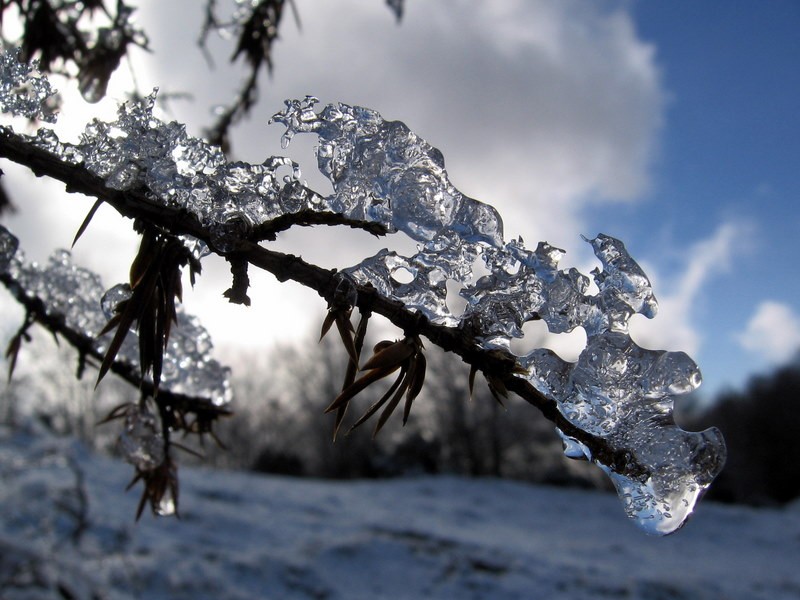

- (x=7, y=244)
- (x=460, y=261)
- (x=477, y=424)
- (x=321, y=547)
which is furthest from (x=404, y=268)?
(x=477, y=424)

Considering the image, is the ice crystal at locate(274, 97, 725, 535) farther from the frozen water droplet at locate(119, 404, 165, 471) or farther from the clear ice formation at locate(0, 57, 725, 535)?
the frozen water droplet at locate(119, 404, 165, 471)

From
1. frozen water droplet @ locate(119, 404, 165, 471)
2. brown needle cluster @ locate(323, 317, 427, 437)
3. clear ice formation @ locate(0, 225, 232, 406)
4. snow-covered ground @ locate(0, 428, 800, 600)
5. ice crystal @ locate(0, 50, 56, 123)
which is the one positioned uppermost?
ice crystal @ locate(0, 50, 56, 123)

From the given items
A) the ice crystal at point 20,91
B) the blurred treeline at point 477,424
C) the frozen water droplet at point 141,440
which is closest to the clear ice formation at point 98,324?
the frozen water droplet at point 141,440

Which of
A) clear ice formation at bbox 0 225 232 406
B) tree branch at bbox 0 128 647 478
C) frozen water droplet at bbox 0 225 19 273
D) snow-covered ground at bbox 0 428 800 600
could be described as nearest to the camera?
tree branch at bbox 0 128 647 478

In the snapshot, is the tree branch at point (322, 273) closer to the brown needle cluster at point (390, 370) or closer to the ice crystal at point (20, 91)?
the brown needle cluster at point (390, 370)

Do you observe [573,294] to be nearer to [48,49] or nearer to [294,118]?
[294,118]

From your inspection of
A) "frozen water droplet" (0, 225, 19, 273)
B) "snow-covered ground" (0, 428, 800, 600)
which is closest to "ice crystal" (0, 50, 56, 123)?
"frozen water droplet" (0, 225, 19, 273)

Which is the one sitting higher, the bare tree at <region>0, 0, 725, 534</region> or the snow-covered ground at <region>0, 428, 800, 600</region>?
the bare tree at <region>0, 0, 725, 534</region>

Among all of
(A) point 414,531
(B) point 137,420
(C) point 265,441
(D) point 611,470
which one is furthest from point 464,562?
(C) point 265,441
